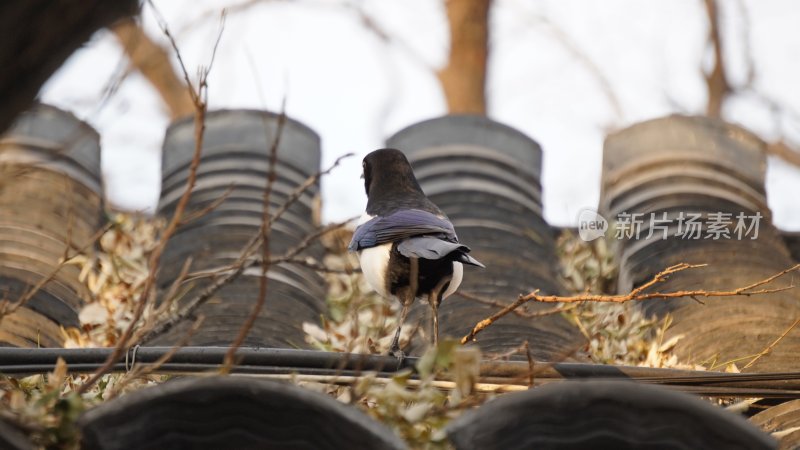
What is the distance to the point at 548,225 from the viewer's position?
7891 mm

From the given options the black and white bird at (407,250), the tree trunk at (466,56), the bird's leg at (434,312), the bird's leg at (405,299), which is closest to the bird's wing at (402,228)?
the black and white bird at (407,250)

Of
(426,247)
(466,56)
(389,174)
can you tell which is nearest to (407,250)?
(426,247)

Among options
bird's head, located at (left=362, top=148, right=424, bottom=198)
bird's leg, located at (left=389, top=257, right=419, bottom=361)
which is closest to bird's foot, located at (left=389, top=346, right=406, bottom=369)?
bird's leg, located at (left=389, top=257, right=419, bottom=361)

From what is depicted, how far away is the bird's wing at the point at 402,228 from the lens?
18.3 ft

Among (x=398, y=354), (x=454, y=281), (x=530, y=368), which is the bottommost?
(x=530, y=368)

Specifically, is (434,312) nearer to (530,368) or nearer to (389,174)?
(389,174)

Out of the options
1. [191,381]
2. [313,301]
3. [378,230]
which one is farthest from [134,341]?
[313,301]

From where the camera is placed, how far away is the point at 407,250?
557 cm

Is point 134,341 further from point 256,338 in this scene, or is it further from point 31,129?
point 31,129

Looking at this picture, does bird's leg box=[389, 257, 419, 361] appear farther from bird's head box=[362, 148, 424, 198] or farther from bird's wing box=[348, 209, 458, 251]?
bird's head box=[362, 148, 424, 198]

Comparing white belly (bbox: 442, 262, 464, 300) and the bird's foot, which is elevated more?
white belly (bbox: 442, 262, 464, 300)

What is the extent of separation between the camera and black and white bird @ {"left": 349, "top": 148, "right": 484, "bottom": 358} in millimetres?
5523

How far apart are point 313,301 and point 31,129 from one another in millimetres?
1984

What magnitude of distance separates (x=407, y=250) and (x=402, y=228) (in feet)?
0.45
